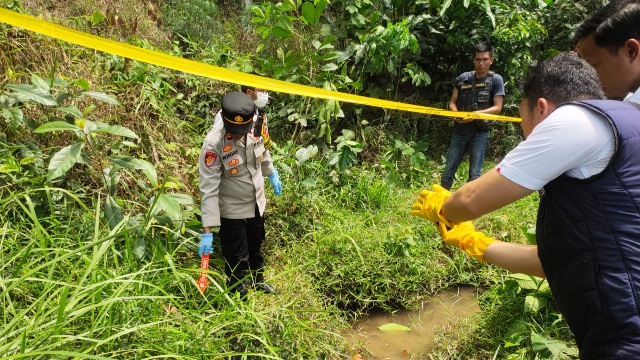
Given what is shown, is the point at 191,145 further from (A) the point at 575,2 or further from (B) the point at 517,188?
(A) the point at 575,2

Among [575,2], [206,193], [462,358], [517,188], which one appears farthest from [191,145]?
[575,2]

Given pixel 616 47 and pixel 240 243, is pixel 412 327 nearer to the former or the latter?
pixel 240 243

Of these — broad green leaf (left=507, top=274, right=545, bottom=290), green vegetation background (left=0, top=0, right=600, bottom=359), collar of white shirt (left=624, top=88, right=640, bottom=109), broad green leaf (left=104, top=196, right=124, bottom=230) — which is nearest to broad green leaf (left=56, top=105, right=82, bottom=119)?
green vegetation background (left=0, top=0, right=600, bottom=359)

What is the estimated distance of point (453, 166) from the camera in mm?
3998

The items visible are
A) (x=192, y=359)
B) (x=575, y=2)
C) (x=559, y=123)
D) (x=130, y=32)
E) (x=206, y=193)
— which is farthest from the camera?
(x=575, y=2)

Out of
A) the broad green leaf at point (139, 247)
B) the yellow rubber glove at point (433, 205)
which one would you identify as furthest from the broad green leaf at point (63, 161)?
the yellow rubber glove at point (433, 205)

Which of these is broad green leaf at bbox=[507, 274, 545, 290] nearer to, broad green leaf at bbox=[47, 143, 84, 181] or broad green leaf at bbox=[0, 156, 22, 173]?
broad green leaf at bbox=[47, 143, 84, 181]

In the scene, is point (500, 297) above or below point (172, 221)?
below

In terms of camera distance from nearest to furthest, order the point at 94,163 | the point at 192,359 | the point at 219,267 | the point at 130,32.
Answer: the point at 192,359 < the point at 94,163 < the point at 219,267 < the point at 130,32

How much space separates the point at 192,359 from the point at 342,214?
2.09 meters

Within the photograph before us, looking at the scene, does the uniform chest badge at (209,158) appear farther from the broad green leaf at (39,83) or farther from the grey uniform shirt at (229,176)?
the broad green leaf at (39,83)

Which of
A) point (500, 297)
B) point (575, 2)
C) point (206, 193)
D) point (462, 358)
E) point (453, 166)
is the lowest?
point (462, 358)

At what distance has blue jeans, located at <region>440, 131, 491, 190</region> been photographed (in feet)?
12.7

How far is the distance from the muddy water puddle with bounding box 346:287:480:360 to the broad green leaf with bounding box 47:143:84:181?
188 centimetres
